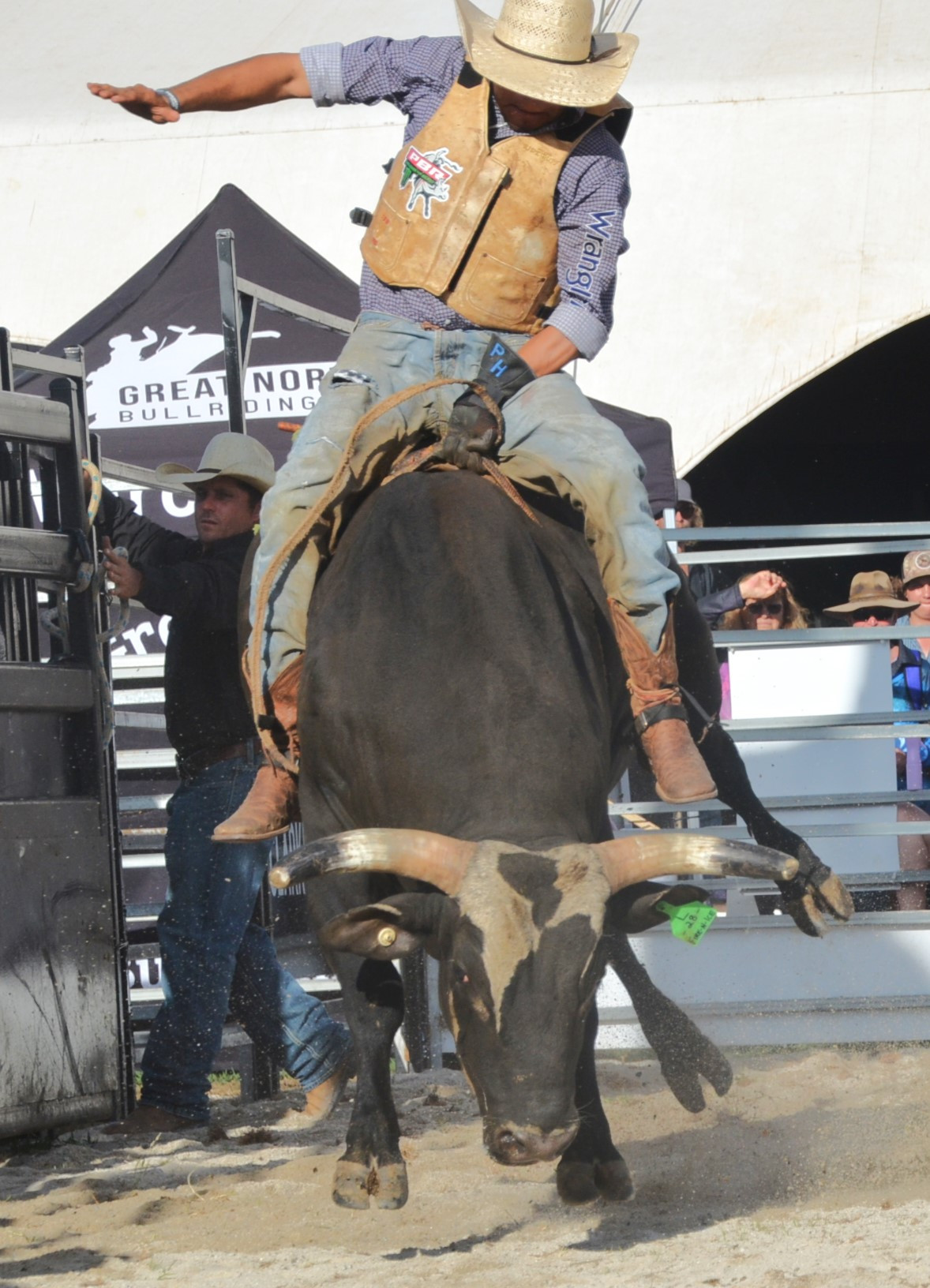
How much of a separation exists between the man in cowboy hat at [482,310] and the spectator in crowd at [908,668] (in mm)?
3212

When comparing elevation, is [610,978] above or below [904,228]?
below

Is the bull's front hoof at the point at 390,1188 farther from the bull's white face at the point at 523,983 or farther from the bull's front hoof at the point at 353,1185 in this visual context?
the bull's white face at the point at 523,983

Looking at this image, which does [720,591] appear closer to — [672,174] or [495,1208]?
[672,174]

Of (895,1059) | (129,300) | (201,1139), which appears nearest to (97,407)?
(129,300)

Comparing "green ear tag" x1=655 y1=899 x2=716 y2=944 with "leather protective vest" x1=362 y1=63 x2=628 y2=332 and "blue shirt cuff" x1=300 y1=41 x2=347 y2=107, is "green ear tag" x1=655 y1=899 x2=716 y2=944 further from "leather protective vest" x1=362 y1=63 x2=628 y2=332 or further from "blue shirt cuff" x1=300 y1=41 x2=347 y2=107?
"blue shirt cuff" x1=300 y1=41 x2=347 y2=107

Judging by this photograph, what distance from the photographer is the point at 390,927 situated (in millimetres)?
3688

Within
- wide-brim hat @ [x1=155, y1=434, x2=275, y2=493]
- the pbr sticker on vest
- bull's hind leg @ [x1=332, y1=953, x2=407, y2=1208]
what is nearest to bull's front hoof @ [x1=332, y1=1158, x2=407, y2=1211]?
bull's hind leg @ [x1=332, y1=953, x2=407, y2=1208]

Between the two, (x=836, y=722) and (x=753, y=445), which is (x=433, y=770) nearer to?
(x=836, y=722)

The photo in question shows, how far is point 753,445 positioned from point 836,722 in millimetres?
7147

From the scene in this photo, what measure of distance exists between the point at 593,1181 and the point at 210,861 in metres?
2.05

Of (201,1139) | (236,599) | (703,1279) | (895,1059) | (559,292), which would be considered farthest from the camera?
(895,1059)

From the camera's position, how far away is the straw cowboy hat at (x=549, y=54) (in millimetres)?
4672

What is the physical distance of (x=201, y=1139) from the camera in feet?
18.1

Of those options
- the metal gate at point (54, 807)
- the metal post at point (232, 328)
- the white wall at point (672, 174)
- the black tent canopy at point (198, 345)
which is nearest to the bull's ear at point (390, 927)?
the metal gate at point (54, 807)
